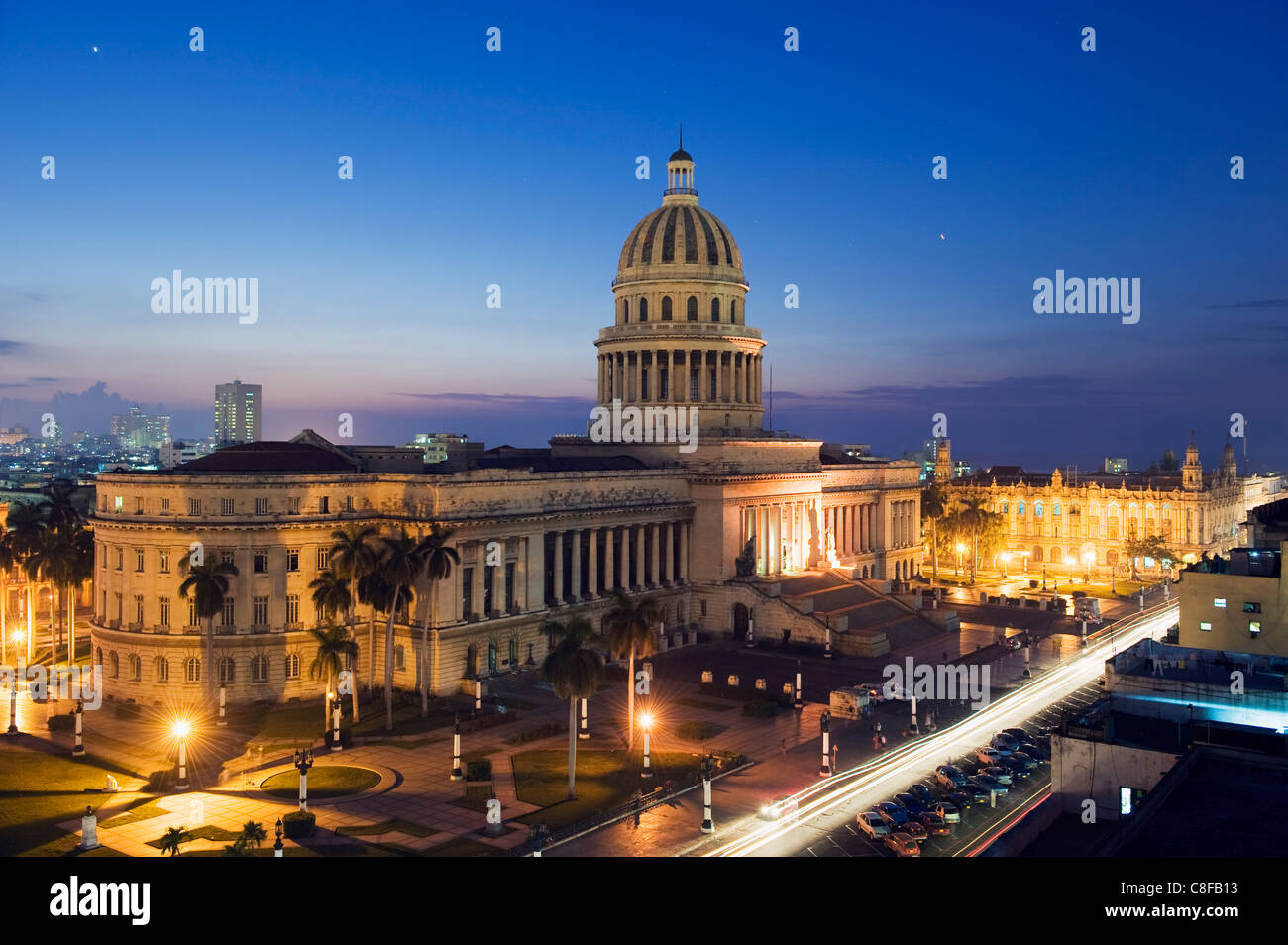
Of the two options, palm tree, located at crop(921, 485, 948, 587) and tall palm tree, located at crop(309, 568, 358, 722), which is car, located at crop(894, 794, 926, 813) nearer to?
tall palm tree, located at crop(309, 568, 358, 722)

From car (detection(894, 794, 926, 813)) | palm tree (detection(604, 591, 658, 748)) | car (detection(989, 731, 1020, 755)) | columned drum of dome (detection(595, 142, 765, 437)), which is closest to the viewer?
car (detection(894, 794, 926, 813))

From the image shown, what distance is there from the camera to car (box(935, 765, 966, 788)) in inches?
2046

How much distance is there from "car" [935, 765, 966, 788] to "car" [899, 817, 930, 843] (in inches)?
262

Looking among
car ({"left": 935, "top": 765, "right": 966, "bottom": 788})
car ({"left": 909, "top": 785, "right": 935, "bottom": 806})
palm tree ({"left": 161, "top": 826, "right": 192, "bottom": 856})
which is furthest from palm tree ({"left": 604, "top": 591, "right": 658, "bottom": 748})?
palm tree ({"left": 161, "top": 826, "right": 192, "bottom": 856})

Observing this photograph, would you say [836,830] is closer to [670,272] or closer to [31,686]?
[31,686]

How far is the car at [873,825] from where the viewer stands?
45.3m

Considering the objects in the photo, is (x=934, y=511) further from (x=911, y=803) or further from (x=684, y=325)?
(x=911, y=803)

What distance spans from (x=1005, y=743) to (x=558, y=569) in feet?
131

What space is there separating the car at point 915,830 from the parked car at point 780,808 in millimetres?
5484

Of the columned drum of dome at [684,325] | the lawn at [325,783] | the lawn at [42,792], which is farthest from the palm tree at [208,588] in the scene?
the columned drum of dome at [684,325]

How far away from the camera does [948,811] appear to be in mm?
48156

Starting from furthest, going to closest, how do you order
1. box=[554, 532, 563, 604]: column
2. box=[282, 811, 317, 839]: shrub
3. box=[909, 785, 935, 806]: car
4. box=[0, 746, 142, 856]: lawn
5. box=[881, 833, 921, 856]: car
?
1. box=[554, 532, 563, 604]: column
2. box=[909, 785, 935, 806]: car
3. box=[0, 746, 142, 856]: lawn
4. box=[282, 811, 317, 839]: shrub
5. box=[881, 833, 921, 856]: car

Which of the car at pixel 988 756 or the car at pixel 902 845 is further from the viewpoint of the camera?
the car at pixel 988 756

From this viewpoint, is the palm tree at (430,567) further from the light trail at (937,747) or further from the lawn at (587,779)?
the light trail at (937,747)
